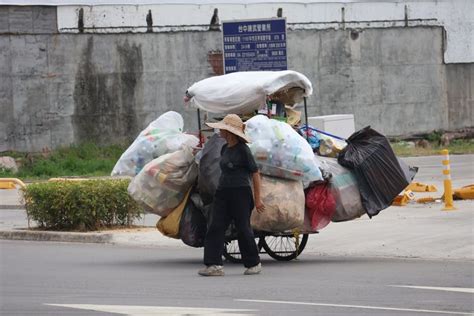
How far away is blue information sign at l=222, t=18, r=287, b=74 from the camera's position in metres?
22.6

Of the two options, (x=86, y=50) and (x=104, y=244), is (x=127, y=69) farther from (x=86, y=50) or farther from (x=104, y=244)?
(x=104, y=244)

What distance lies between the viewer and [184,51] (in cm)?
3700

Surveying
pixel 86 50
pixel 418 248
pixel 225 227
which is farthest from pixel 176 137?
pixel 86 50

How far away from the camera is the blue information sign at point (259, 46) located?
22.6 meters

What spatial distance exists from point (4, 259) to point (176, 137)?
2574mm

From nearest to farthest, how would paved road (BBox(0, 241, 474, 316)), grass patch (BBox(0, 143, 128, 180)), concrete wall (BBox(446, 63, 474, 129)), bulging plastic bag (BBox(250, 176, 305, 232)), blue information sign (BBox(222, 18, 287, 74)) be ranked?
paved road (BBox(0, 241, 474, 316)) < bulging plastic bag (BBox(250, 176, 305, 232)) < blue information sign (BBox(222, 18, 287, 74)) < grass patch (BBox(0, 143, 128, 180)) < concrete wall (BBox(446, 63, 474, 129))

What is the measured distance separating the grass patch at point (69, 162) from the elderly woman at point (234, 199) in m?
20.1

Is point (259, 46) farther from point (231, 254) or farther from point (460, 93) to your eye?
point (460, 93)

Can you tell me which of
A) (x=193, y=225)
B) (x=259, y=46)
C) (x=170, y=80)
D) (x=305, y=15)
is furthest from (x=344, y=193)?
(x=305, y=15)

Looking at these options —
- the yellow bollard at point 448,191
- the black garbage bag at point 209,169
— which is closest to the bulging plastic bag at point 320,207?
the black garbage bag at point 209,169

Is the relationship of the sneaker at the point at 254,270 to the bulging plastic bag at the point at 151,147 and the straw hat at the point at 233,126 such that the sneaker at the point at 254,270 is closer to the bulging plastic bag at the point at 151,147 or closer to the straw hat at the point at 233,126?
the straw hat at the point at 233,126

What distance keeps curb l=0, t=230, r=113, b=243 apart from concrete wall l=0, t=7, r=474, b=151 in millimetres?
17027

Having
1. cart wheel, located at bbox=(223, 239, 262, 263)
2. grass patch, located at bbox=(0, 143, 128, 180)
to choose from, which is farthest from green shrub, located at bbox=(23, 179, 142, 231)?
grass patch, located at bbox=(0, 143, 128, 180)

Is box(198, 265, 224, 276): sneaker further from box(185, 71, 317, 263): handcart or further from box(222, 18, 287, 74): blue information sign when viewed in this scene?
box(222, 18, 287, 74): blue information sign
